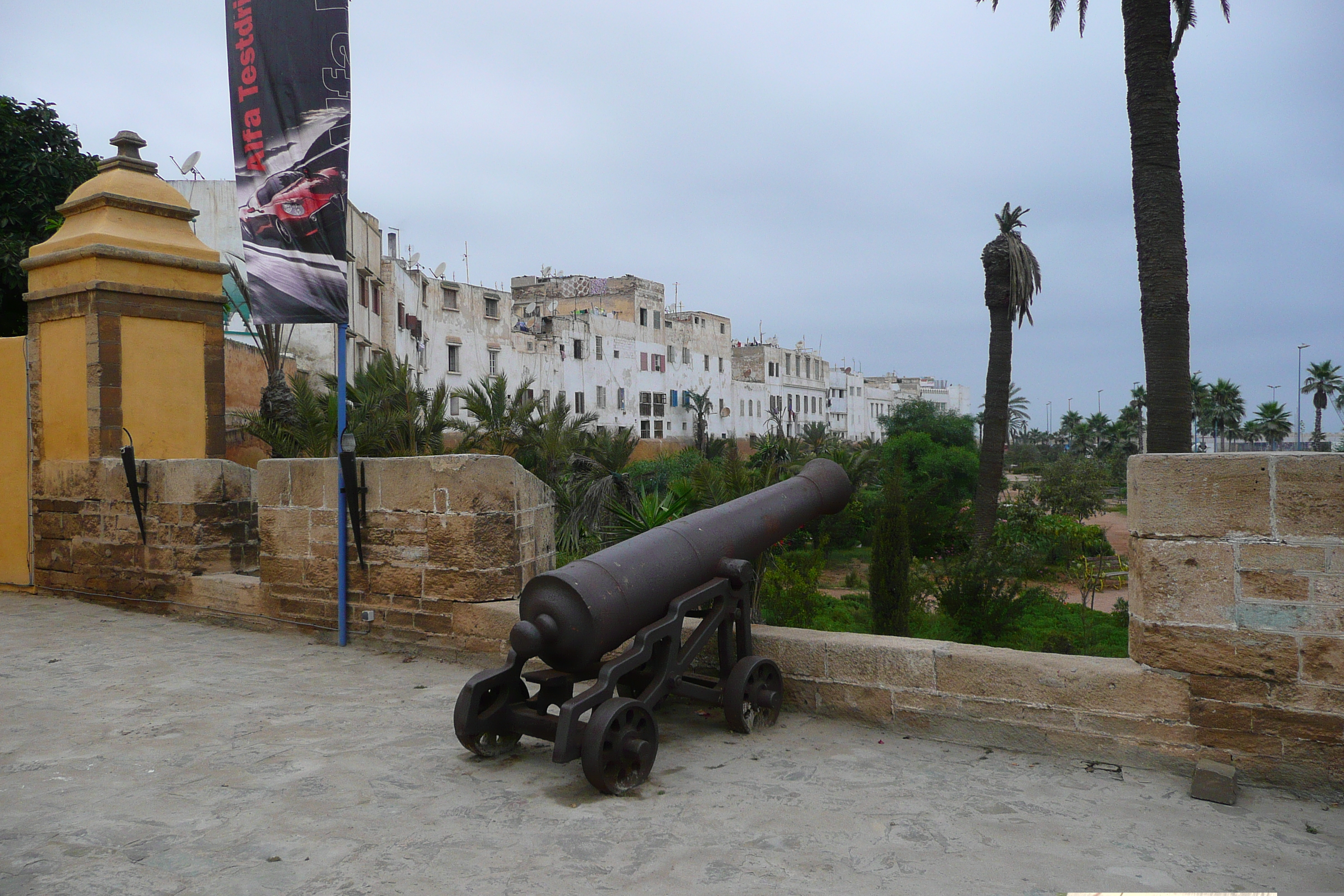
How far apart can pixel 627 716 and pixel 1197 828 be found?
2059 mm

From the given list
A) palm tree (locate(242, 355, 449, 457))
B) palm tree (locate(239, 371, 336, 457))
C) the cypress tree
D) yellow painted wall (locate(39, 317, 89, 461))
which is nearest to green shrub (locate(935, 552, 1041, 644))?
the cypress tree

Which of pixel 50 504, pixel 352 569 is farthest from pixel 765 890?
pixel 50 504

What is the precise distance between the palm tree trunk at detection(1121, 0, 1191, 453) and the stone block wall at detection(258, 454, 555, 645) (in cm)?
613

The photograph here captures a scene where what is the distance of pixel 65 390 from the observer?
25.7 ft

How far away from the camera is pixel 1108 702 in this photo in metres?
3.80

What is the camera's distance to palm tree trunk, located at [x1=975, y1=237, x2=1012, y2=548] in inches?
700

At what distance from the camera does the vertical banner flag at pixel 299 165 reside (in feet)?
19.7

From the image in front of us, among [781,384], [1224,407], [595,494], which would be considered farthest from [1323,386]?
[595,494]

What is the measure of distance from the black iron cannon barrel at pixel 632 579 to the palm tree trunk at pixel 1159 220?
5.61m

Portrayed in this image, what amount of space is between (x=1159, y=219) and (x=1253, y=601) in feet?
19.7

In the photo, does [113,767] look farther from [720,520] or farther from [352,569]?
[720,520]

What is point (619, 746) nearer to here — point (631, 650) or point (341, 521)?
point (631, 650)

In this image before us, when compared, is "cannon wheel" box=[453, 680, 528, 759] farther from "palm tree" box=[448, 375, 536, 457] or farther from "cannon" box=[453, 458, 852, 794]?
"palm tree" box=[448, 375, 536, 457]

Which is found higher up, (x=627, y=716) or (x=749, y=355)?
(x=749, y=355)
